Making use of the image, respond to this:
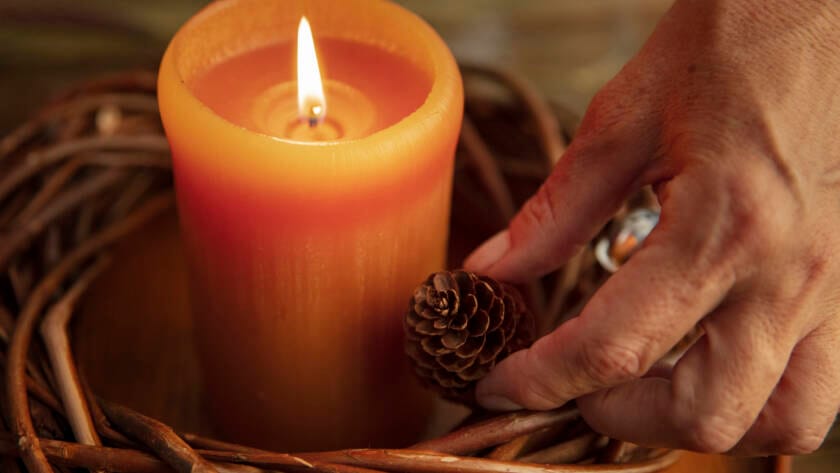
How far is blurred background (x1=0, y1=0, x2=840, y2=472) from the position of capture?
1056 mm

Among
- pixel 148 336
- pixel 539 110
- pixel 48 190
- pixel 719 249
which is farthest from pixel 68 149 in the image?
pixel 719 249

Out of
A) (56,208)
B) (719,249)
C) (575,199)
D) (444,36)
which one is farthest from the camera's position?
(444,36)

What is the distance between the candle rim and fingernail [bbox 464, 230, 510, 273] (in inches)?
3.7

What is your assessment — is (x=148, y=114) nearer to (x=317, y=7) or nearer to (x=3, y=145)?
(x=3, y=145)

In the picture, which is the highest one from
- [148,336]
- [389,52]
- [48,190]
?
[389,52]

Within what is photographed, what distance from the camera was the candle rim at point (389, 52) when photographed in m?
0.48

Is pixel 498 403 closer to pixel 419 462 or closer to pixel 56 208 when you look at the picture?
pixel 419 462

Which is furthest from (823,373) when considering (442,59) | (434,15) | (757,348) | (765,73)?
(434,15)

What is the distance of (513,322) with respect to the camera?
52 centimetres

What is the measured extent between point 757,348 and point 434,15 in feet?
2.48

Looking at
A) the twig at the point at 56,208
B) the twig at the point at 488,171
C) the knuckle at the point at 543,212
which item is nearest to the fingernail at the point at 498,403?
the knuckle at the point at 543,212

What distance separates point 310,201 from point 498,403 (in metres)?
0.15

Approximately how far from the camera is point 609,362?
0.46 m

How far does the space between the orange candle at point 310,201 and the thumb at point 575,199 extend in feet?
0.16
